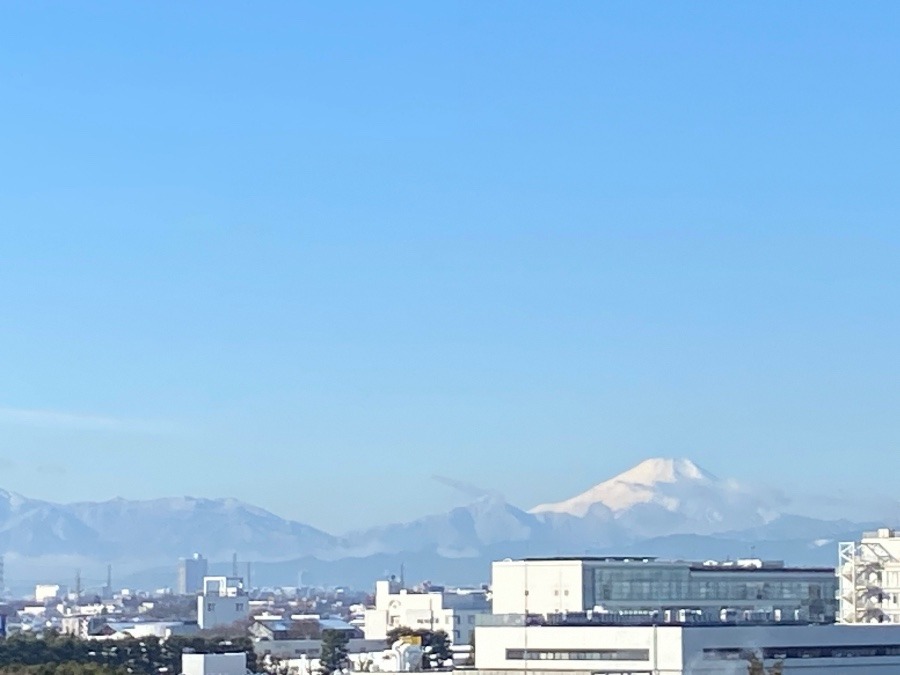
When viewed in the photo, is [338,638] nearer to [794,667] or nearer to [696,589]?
[696,589]

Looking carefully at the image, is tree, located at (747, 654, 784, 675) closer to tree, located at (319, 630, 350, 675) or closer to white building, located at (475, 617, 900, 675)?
white building, located at (475, 617, 900, 675)

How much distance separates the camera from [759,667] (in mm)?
59250

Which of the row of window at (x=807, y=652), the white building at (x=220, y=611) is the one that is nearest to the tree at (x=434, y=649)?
the row of window at (x=807, y=652)

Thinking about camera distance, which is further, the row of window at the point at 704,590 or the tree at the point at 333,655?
the tree at the point at 333,655

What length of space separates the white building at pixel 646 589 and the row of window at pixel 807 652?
5831 millimetres

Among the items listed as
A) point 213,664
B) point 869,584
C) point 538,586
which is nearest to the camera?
point 538,586

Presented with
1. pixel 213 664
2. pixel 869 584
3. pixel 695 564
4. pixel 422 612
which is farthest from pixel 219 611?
pixel 695 564

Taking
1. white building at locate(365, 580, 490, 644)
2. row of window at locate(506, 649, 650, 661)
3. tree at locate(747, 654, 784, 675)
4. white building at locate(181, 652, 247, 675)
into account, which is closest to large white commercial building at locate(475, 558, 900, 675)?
row of window at locate(506, 649, 650, 661)

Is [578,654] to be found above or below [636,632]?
below

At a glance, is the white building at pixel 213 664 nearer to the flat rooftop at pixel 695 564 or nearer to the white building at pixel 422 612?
the flat rooftop at pixel 695 564

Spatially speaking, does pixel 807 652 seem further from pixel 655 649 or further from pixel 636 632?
pixel 636 632

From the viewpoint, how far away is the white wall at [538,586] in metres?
85.4

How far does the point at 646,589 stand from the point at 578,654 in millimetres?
17222

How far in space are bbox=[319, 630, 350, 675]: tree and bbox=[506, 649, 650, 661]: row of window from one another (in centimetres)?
3406
